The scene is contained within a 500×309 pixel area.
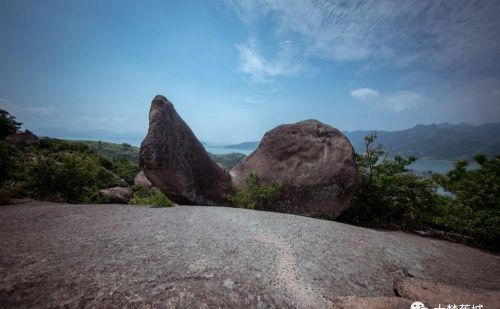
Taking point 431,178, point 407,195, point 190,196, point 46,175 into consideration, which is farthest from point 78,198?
point 431,178

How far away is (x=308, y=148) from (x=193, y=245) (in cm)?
795

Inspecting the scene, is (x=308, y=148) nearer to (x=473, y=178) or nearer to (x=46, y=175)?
(x=473, y=178)

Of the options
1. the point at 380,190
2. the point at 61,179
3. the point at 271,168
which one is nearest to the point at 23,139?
the point at 61,179

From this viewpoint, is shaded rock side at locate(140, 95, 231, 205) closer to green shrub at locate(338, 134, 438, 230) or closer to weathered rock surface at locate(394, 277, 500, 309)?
green shrub at locate(338, 134, 438, 230)

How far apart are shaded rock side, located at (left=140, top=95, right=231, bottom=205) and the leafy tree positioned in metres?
Result: 33.8

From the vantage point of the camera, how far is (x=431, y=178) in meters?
10.6

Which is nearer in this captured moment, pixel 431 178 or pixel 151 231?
pixel 151 231

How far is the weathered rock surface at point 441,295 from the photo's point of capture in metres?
3.38

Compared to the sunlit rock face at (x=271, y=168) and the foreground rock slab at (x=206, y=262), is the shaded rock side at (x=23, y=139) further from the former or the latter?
the sunlit rock face at (x=271, y=168)

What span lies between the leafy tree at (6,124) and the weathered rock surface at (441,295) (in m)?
42.7

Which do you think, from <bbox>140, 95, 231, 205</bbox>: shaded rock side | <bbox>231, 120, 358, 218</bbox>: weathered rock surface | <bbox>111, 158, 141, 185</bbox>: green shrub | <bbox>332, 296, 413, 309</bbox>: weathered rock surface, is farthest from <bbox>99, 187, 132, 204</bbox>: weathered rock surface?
<bbox>332, 296, 413, 309</bbox>: weathered rock surface

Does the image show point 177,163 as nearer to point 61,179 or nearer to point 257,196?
point 257,196

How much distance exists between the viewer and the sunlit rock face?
9156 mm

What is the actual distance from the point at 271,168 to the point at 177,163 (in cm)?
458
